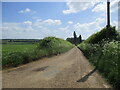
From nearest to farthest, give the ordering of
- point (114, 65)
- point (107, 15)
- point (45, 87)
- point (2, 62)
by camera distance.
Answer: point (45, 87), point (114, 65), point (2, 62), point (107, 15)

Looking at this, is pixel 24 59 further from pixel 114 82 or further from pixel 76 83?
pixel 114 82

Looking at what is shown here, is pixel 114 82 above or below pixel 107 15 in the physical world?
below

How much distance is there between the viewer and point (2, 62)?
473 inches

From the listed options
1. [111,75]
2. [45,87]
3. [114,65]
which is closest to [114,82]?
[111,75]

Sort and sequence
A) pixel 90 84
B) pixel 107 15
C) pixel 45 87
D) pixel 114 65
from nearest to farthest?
pixel 45 87
pixel 90 84
pixel 114 65
pixel 107 15

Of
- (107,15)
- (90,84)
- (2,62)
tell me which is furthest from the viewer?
(107,15)

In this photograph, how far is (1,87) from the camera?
22.2 feet

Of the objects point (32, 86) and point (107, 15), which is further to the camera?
point (107, 15)

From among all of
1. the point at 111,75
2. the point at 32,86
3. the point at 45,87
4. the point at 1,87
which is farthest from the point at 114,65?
the point at 1,87

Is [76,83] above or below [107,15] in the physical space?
below

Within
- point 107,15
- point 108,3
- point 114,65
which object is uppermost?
point 108,3

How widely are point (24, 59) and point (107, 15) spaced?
8.21 metres

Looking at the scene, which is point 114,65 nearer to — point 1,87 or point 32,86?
point 32,86

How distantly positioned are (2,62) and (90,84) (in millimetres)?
7727
